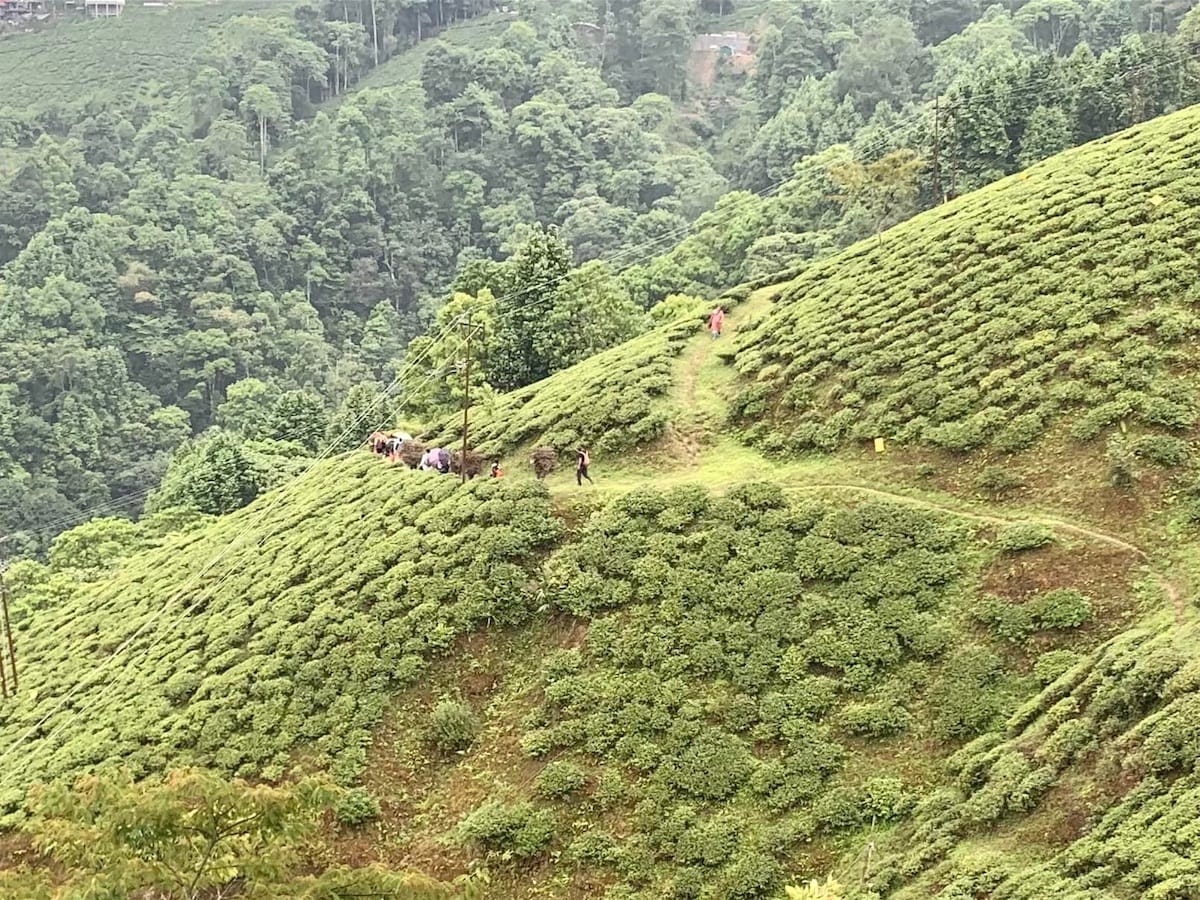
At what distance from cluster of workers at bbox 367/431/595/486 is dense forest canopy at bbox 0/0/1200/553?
1076 cm

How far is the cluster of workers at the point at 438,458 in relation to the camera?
28.5m

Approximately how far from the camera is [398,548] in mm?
27891

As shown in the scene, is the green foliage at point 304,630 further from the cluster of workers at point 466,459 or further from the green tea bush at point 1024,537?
the green tea bush at point 1024,537

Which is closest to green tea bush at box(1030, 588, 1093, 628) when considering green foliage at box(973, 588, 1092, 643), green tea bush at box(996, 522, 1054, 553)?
green foliage at box(973, 588, 1092, 643)

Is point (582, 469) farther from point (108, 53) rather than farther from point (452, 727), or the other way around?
point (108, 53)

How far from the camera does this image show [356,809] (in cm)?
2169

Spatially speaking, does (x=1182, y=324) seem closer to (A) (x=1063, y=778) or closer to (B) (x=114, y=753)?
(A) (x=1063, y=778)

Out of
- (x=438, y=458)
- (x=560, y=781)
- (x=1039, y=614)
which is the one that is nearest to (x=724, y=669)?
(x=560, y=781)

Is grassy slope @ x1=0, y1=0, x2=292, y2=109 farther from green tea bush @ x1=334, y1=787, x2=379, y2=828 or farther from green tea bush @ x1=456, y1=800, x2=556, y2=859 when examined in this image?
green tea bush @ x1=456, y1=800, x2=556, y2=859

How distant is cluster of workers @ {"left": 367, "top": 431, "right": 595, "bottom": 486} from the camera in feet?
93.6

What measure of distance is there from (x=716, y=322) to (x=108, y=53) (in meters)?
126

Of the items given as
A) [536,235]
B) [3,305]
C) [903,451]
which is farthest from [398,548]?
[3,305]

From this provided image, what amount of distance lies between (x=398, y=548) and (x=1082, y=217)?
61.0 feet

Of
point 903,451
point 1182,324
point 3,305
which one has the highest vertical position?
point 1182,324
